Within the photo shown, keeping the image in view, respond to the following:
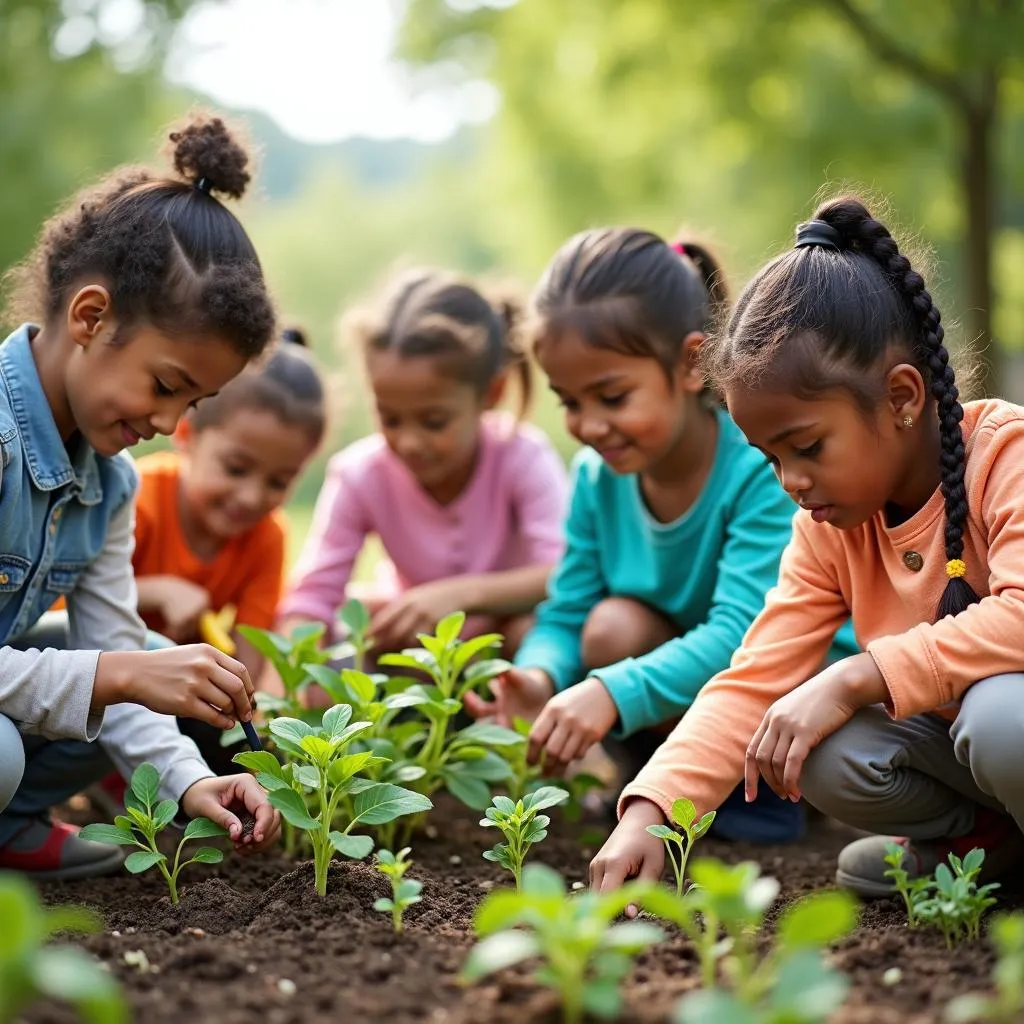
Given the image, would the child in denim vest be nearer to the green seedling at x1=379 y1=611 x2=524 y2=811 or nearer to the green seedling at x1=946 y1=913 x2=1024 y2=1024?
the green seedling at x1=379 y1=611 x2=524 y2=811

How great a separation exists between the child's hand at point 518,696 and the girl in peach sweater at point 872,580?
624 millimetres

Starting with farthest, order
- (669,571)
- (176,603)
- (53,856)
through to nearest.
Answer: (176,603) < (669,571) < (53,856)

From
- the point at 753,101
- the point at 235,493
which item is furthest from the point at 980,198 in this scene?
the point at 235,493

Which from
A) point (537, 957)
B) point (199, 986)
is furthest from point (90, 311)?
point (537, 957)

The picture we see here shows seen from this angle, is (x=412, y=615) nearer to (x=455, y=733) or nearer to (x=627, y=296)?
(x=455, y=733)

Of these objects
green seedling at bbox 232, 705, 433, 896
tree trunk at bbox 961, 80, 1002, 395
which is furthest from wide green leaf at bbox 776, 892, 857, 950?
tree trunk at bbox 961, 80, 1002, 395

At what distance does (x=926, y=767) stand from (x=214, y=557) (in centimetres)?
206

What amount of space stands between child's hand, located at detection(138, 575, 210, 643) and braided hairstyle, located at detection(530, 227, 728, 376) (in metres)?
1.05

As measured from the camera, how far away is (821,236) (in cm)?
215

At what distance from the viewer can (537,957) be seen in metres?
1.60

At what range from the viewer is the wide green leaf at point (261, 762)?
6.50 ft

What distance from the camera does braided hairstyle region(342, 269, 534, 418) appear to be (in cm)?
344

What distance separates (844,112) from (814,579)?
5.79 m

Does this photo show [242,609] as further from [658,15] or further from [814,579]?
[658,15]
